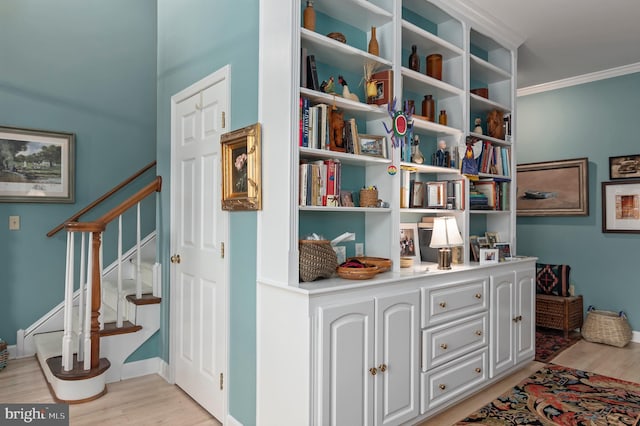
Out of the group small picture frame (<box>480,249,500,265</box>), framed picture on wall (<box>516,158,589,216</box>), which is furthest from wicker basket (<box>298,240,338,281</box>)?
framed picture on wall (<box>516,158,589,216</box>)

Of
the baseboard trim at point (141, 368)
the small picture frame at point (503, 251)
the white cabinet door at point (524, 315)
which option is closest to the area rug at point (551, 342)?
the white cabinet door at point (524, 315)

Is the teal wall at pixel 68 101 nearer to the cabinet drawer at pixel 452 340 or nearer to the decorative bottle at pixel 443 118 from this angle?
the decorative bottle at pixel 443 118

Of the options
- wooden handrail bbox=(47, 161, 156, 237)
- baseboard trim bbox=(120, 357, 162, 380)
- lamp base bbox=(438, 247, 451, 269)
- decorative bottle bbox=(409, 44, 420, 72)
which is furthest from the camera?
wooden handrail bbox=(47, 161, 156, 237)

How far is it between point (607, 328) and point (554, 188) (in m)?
1.56

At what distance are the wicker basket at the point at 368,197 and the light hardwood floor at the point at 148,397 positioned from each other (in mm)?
1357

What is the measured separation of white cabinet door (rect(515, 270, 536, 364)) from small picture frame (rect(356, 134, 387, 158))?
1687 millimetres

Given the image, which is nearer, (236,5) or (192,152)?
(236,5)

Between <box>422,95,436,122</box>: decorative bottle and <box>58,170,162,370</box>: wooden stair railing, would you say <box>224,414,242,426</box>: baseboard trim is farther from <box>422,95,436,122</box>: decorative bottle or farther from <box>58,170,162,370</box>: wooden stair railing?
<box>422,95,436,122</box>: decorative bottle

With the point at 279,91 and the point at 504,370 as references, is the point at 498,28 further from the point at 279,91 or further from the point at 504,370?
the point at 504,370

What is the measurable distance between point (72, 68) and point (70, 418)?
121 inches

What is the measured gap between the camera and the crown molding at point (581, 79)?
428 centimetres

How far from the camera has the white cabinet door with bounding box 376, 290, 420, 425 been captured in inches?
87.3

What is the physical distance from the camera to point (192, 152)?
9.68 ft

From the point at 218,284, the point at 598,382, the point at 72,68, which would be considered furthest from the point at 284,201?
the point at 72,68
